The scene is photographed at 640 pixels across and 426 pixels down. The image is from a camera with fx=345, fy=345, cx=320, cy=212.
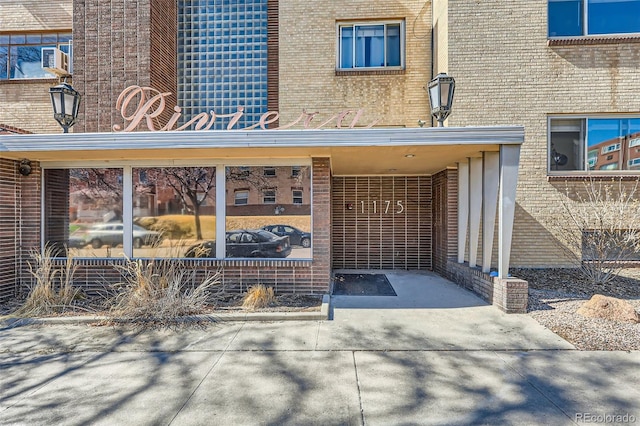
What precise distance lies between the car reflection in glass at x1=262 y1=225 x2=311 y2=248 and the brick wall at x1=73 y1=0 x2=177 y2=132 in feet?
22.0

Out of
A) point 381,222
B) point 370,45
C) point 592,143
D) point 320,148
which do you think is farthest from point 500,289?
point 370,45

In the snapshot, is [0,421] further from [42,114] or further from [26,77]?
[26,77]

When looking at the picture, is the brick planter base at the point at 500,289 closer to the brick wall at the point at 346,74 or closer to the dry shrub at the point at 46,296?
the brick wall at the point at 346,74

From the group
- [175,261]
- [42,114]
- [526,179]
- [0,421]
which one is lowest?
[0,421]

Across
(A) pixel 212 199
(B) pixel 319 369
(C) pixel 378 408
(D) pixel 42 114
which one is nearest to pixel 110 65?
(D) pixel 42 114

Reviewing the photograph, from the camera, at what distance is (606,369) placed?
4066 mm

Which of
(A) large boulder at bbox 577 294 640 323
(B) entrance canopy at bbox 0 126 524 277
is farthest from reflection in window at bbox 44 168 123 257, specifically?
(A) large boulder at bbox 577 294 640 323

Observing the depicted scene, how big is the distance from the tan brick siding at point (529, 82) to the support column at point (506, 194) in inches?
128

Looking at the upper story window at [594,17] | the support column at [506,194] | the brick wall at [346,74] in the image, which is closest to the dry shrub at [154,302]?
the support column at [506,194]

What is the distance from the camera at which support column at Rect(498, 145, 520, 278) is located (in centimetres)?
613

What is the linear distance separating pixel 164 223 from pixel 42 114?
8.15 metres

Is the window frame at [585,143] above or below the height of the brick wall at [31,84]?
below

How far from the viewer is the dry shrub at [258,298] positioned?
248 inches

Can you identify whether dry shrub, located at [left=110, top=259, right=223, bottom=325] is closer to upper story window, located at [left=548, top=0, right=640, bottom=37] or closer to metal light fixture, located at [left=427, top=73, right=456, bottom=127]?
metal light fixture, located at [left=427, top=73, right=456, bottom=127]
